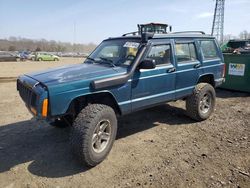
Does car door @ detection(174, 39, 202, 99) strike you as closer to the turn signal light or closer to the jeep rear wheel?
the jeep rear wheel

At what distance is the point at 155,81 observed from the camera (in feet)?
15.8

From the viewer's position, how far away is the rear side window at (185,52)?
5.39 meters

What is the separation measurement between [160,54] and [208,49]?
71.5 inches

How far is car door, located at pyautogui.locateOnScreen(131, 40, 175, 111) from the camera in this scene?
4562mm

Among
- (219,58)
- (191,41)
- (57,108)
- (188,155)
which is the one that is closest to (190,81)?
(191,41)

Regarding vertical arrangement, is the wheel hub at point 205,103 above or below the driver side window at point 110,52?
below

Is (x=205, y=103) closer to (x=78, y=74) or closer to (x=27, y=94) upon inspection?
(x=78, y=74)

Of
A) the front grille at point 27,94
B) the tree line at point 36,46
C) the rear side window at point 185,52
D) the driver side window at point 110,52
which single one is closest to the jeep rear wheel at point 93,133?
the front grille at point 27,94

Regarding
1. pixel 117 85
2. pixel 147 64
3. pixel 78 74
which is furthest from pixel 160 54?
pixel 78 74

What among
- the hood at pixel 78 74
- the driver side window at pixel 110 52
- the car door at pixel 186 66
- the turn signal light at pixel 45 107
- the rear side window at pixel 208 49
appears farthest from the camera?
the rear side window at pixel 208 49

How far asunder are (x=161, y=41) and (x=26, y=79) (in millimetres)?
2562

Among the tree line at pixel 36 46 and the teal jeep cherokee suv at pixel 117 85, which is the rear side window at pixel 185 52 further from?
the tree line at pixel 36 46

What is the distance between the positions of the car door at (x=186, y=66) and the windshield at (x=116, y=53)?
3.41 ft

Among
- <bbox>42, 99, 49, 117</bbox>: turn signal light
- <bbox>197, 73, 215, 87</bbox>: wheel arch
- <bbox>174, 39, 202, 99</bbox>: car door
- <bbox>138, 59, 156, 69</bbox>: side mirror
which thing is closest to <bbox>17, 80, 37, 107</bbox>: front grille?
<bbox>42, 99, 49, 117</bbox>: turn signal light
